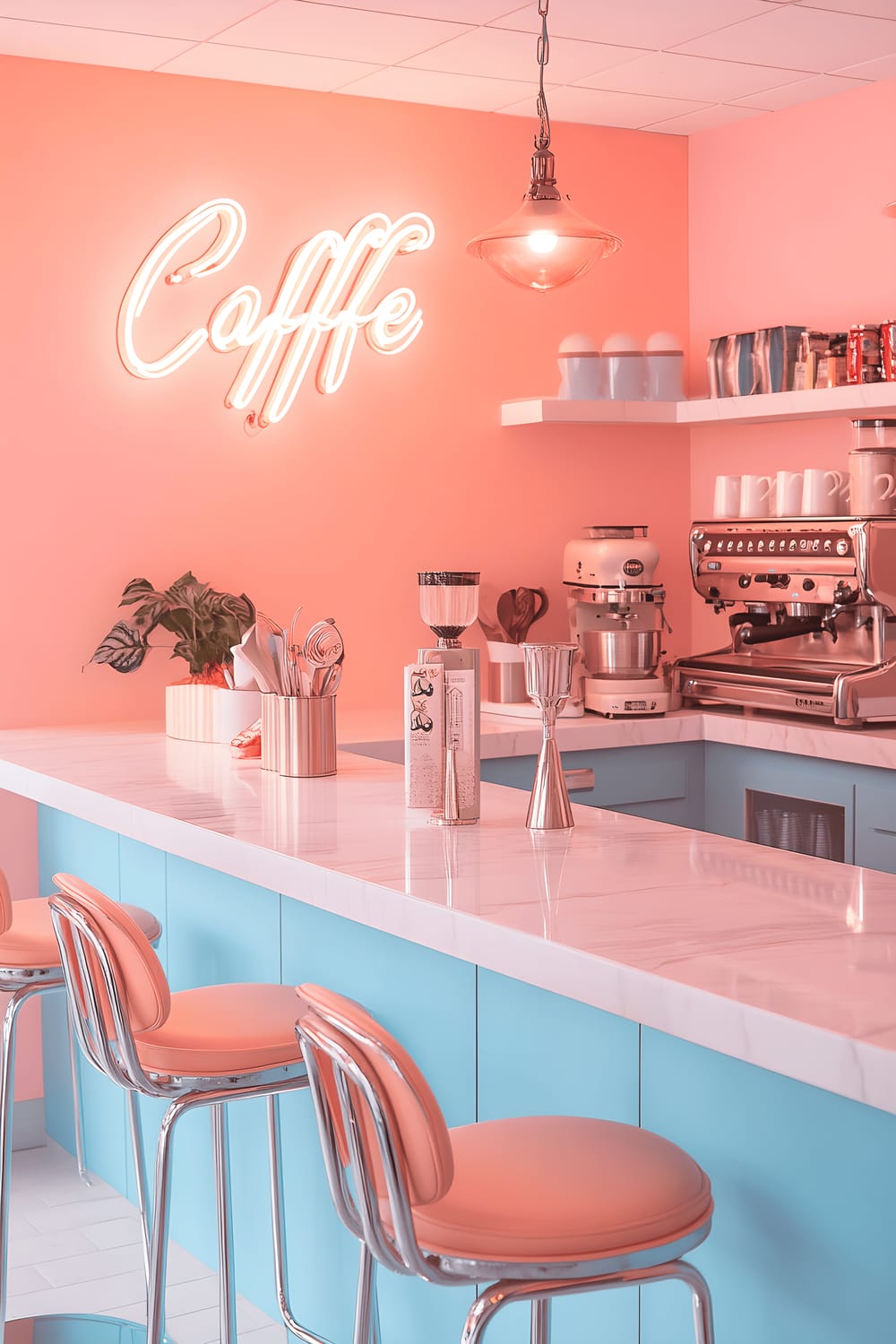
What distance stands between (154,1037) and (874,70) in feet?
10.4

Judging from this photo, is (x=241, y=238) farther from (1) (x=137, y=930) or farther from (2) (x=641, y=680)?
(1) (x=137, y=930)

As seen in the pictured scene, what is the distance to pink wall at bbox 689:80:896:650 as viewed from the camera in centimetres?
405

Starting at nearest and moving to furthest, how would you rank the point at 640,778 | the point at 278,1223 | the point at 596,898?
the point at 596,898
the point at 278,1223
the point at 640,778

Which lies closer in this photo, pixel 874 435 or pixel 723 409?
pixel 874 435

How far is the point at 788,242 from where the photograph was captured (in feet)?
14.2

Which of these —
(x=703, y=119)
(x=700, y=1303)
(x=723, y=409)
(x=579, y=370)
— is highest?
(x=703, y=119)

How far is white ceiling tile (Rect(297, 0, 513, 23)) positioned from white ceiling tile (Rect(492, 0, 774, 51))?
0.05 m

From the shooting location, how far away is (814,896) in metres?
1.81

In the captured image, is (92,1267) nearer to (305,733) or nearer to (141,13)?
(305,733)

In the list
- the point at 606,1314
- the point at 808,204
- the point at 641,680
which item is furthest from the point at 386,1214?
the point at 808,204

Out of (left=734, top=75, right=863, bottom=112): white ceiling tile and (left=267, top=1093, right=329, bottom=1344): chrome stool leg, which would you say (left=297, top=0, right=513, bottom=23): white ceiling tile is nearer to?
(left=734, top=75, right=863, bottom=112): white ceiling tile

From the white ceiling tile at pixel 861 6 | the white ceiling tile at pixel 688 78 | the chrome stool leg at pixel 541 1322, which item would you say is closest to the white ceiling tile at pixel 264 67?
the white ceiling tile at pixel 688 78

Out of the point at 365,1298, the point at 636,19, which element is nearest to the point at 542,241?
the point at 636,19

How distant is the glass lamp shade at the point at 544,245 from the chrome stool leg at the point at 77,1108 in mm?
1838
